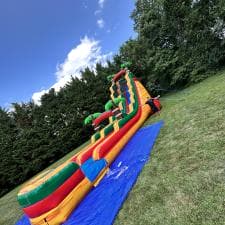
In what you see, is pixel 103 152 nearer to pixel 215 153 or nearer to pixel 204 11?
pixel 215 153

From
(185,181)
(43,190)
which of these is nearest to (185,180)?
(185,181)

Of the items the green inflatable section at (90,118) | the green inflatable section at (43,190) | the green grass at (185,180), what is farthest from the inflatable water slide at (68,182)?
the green grass at (185,180)

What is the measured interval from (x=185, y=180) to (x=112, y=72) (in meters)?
14.2

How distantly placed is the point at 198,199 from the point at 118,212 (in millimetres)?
1482

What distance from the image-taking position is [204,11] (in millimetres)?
15531

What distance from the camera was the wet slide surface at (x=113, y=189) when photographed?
4.43 metres

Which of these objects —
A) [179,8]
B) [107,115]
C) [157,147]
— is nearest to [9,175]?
[107,115]

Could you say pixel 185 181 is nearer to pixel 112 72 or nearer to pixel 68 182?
pixel 68 182

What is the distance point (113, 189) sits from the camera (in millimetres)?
5164

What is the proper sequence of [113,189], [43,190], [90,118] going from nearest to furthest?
1. [43,190]
2. [113,189]
3. [90,118]

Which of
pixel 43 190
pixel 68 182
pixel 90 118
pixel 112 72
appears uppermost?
pixel 112 72

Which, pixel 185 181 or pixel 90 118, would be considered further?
pixel 90 118

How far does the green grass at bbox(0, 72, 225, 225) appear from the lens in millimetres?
3262

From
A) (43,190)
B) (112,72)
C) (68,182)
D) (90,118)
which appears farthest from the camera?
(112,72)
